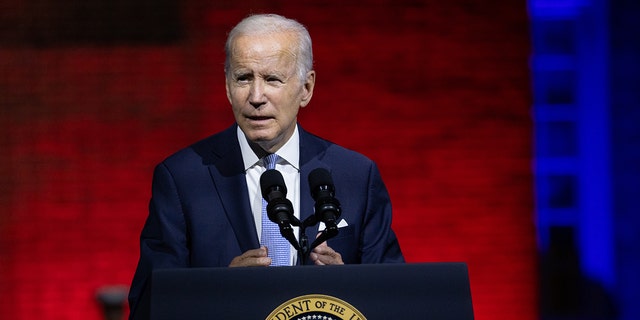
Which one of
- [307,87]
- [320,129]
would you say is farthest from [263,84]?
[320,129]

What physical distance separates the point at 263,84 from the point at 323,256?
0.40 metres

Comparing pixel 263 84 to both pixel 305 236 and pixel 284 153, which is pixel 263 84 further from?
pixel 305 236

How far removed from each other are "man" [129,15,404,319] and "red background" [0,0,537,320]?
2312 millimetres

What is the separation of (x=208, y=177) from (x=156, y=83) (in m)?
2.43

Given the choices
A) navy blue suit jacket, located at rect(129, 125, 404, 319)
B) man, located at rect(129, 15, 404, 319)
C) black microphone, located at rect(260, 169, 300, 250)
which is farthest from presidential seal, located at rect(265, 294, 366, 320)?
navy blue suit jacket, located at rect(129, 125, 404, 319)

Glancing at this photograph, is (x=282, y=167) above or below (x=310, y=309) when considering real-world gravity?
above

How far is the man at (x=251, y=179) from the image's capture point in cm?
201

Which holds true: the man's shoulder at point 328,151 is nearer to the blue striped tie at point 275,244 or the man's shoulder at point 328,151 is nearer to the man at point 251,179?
the man at point 251,179

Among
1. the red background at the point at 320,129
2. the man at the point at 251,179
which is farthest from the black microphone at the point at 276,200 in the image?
the red background at the point at 320,129

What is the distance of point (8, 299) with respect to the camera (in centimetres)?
448

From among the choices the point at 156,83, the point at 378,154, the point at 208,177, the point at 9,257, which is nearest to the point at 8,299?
the point at 9,257

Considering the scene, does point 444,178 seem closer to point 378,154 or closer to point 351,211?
point 378,154

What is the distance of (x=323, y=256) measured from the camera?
1.83 metres

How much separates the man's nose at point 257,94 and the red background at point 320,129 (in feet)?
8.14
